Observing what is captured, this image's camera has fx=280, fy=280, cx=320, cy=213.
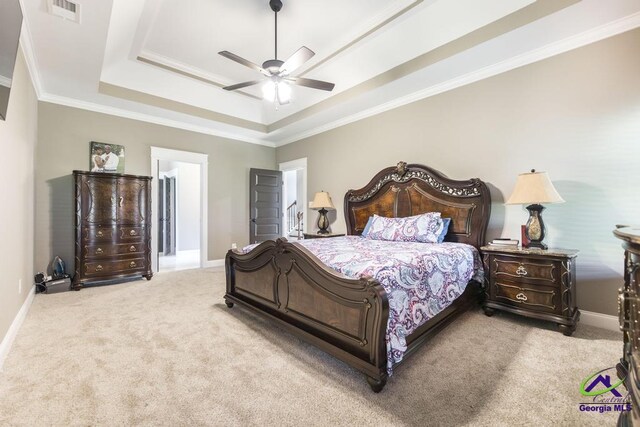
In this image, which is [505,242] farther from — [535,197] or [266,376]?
[266,376]

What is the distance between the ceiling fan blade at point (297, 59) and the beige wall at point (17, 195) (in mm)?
2378

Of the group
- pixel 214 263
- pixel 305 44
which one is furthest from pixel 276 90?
pixel 214 263

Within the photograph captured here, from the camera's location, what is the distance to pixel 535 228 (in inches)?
107

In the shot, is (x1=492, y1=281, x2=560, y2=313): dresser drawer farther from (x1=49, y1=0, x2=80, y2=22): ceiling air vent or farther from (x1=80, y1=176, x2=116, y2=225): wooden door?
(x1=80, y1=176, x2=116, y2=225): wooden door

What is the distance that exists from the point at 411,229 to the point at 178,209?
22.3 ft

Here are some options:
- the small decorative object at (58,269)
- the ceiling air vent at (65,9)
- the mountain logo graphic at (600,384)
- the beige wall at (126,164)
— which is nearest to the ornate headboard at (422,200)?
the mountain logo graphic at (600,384)

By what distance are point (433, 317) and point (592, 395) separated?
95 cm

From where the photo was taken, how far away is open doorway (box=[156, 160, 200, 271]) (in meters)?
7.59

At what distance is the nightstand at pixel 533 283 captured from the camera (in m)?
2.44

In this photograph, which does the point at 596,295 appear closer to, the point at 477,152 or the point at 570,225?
the point at 570,225

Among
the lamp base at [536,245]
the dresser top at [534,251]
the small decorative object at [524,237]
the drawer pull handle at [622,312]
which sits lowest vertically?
the drawer pull handle at [622,312]

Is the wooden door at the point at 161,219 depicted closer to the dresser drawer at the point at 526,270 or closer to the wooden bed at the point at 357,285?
the wooden bed at the point at 357,285

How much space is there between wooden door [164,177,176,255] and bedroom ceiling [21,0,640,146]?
10.8 feet

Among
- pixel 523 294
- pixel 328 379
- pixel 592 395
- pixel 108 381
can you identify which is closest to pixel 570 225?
pixel 523 294
